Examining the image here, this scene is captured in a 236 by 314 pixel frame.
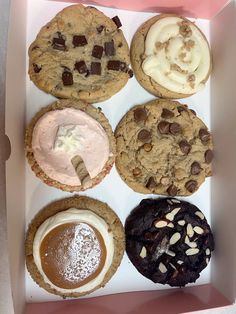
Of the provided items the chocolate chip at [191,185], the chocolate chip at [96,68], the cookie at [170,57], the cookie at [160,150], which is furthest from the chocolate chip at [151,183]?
the chocolate chip at [96,68]

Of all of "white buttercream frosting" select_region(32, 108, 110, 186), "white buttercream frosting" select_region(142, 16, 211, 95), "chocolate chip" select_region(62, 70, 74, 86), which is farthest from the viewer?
"white buttercream frosting" select_region(142, 16, 211, 95)

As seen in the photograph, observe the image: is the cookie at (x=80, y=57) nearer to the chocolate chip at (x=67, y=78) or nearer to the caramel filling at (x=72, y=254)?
the chocolate chip at (x=67, y=78)

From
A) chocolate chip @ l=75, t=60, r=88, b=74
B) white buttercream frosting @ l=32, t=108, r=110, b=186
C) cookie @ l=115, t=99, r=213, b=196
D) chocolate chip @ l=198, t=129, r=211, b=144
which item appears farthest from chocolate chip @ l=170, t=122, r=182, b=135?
chocolate chip @ l=75, t=60, r=88, b=74

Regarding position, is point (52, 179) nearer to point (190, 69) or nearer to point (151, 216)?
point (151, 216)

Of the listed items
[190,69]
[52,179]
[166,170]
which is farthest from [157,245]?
[190,69]

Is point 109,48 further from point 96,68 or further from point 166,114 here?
point 166,114

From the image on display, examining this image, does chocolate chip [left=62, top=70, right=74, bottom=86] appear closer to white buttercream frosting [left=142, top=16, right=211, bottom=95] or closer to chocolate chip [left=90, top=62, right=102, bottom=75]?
chocolate chip [left=90, top=62, right=102, bottom=75]
